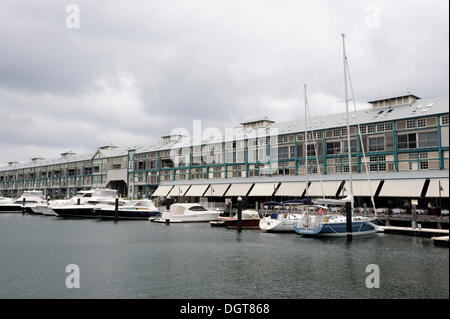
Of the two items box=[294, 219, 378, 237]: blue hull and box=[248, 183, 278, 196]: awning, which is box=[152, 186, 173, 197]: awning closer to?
box=[248, 183, 278, 196]: awning

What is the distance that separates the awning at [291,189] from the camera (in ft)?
210

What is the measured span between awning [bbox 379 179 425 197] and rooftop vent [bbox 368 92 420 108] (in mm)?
16559

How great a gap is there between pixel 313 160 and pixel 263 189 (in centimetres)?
1049

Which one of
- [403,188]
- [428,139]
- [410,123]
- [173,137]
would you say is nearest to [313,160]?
[410,123]

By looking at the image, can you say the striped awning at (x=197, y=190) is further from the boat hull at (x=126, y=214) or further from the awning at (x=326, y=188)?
the awning at (x=326, y=188)

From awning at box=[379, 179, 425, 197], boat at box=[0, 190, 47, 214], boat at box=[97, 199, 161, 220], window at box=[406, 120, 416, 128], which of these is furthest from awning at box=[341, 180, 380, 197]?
boat at box=[0, 190, 47, 214]

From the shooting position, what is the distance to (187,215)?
58.3 meters

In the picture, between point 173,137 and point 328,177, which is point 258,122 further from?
point 328,177

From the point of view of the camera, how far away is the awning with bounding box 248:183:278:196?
6831 centimetres

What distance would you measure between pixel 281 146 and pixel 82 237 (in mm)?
42343

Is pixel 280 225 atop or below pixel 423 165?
below

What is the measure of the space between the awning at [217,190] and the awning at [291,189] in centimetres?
1347
